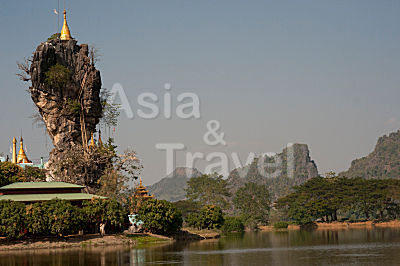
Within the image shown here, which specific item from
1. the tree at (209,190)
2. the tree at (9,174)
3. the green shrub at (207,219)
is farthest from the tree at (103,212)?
the tree at (209,190)

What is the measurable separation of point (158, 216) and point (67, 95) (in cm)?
2745

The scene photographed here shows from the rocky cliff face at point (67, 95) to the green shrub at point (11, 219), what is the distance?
27.0 metres

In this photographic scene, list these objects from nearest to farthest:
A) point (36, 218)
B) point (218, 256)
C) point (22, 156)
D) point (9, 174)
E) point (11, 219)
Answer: point (218, 256) < point (11, 219) < point (36, 218) < point (9, 174) < point (22, 156)

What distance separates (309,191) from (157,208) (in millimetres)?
47137

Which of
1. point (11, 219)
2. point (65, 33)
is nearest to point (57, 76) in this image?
point (65, 33)

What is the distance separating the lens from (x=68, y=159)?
75812 mm

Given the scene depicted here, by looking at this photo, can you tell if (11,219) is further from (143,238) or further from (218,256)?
(218,256)

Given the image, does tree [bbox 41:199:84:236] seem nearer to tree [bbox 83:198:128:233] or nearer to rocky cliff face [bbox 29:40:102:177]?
tree [bbox 83:198:128:233]

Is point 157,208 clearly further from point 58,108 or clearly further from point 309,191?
point 309,191

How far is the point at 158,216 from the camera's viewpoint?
60.1 meters

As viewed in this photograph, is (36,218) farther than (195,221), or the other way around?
(195,221)

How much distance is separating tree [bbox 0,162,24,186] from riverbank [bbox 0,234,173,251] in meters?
18.2

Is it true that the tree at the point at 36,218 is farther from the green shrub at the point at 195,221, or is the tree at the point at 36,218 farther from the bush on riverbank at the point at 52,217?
the green shrub at the point at 195,221

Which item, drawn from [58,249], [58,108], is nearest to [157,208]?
[58,249]
